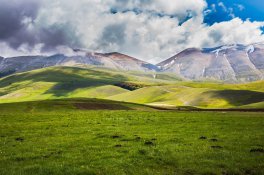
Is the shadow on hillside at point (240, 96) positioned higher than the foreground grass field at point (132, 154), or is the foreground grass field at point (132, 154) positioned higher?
the shadow on hillside at point (240, 96)

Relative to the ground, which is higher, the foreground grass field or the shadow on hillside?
the shadow on hillside

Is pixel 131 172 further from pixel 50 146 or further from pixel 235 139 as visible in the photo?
pixel 235 139

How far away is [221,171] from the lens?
62.4 feet

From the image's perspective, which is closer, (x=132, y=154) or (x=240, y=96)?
(x=132, y=154)

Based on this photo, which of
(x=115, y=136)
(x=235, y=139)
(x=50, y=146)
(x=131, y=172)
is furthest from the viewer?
(x=115, y=136)

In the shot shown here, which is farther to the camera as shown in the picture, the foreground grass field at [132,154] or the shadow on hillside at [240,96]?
the shadow on hillside at [240,96]

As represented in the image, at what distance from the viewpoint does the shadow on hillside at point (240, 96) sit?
164113 mm

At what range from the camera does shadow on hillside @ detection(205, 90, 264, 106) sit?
538 ft

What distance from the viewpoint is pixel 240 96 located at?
181m

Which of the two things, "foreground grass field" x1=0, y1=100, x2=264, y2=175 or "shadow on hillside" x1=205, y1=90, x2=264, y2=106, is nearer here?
"foreground grass field" x1=0, y1=100, x2=264, y2=175

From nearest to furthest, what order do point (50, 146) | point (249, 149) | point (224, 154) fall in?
1. point (224, 154)
2. point (249, 149)
3. point (50, 146)

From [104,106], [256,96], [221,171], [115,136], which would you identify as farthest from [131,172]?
[256,96]

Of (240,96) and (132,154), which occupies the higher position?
(240,96)

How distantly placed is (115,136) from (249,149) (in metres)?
13.9
